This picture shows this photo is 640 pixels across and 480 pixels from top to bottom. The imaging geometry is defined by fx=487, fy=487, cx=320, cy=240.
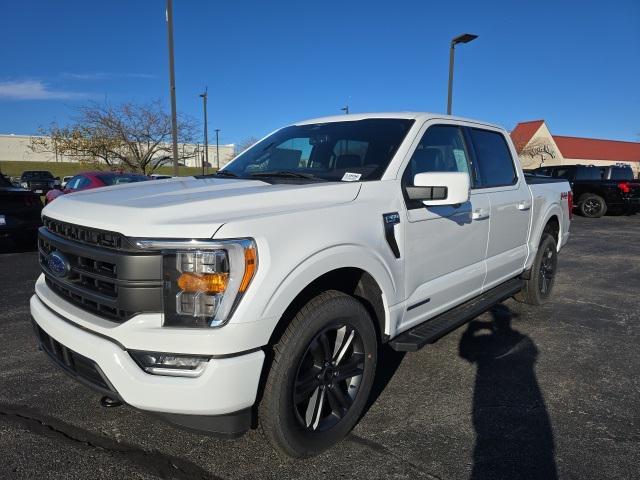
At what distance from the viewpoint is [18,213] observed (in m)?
7.94

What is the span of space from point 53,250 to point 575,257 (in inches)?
348

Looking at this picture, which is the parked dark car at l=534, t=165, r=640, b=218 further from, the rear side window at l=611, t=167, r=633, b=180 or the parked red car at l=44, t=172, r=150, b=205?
the parked red car at l=44, t=172, r=150, b=205

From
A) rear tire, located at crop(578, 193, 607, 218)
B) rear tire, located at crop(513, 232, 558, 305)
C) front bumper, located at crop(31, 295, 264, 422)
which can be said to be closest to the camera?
front bumper, located at crop(31, 295, 264, 422)

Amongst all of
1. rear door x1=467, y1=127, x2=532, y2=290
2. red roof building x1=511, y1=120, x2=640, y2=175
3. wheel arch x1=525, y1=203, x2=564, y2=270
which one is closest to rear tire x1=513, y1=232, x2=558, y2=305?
wheel arch x1=525, y1=203, x2=564, y2=270

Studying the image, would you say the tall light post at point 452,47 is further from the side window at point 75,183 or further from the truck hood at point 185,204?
the truck hood at point 185,204

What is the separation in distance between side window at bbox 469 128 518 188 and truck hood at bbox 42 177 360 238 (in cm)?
174

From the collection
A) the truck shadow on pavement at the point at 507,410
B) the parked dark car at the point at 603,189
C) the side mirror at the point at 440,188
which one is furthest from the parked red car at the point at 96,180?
the parked dark car at the point at 603,189

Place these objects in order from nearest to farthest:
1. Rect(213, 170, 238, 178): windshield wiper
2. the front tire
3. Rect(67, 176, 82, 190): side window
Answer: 1. the front tire
2. Rect(213, 170, 238, 178): windshield wiper
3. Rect(67, 176, 82, 190): side window

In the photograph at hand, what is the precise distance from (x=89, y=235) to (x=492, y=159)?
3.37m

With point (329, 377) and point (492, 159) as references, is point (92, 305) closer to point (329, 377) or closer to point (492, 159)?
point (329, 377)

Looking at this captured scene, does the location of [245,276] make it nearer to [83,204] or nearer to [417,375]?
[83,204]

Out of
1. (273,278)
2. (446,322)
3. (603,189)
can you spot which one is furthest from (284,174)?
(603,189)

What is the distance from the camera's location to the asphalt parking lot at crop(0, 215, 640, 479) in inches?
97.1

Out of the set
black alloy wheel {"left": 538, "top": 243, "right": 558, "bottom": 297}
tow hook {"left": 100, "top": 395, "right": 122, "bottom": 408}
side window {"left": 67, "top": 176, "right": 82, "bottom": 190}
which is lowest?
tow hook {"left": 100, "top": 395, "right": 122, "bottom": 408}
